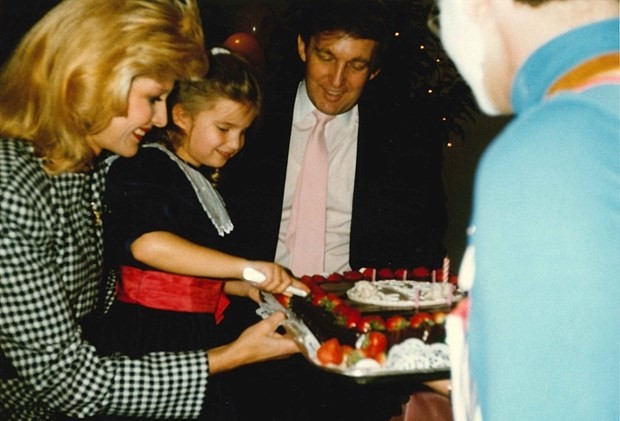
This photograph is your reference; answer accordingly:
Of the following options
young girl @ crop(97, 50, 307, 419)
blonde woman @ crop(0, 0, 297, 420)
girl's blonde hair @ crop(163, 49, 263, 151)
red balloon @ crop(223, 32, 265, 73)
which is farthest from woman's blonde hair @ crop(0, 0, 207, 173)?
red balloon @ crop(223, 32, 265, 73)

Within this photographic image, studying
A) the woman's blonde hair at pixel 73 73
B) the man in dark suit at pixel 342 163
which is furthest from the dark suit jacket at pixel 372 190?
the woman's blonde hair at pixel 73 73

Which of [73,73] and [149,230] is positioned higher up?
[73,73]

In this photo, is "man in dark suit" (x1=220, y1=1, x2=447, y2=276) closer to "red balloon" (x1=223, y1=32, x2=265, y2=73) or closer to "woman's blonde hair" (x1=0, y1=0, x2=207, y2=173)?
"red balloon" (x1=223, y1=32, x2=265, y2=73)

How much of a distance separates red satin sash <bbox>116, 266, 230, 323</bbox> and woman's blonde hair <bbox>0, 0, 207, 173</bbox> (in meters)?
0.49

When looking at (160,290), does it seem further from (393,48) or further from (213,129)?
(393,48)

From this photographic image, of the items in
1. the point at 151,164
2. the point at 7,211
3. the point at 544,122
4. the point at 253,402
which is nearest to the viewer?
the point at 544,122

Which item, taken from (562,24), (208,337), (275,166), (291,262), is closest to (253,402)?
(291,262)

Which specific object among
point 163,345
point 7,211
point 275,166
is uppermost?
point 275,166

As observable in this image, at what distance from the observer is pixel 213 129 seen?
73.9 inches

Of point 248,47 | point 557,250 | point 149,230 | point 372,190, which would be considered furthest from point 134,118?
point 248,47

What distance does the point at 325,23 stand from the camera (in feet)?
7.62

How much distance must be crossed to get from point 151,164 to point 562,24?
50.2 inches

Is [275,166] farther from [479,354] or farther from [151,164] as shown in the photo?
[479,354]

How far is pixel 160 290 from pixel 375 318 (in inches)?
22.1
